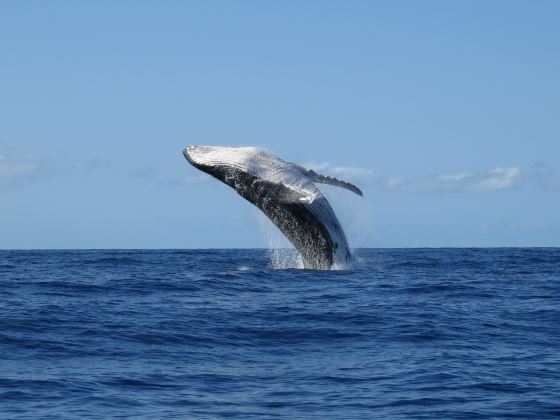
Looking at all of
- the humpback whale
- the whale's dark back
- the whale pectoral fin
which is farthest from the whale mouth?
the whale pectoral fin

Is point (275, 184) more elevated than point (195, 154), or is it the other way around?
point (195, 154)

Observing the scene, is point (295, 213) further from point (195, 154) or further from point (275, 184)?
point (195, 154)

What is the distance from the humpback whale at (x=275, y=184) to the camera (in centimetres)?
1780

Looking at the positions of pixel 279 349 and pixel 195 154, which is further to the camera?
pixel 195 154

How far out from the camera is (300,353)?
35.8 feet

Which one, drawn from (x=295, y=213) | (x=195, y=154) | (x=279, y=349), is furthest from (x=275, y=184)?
(x=279, y=349)

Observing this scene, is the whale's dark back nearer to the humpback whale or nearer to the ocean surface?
the humpback whale

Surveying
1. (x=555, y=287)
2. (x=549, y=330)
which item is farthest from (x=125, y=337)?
(x=555, y=287)

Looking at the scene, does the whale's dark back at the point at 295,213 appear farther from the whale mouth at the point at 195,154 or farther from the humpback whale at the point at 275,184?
the whale mouth at the point at 195,154

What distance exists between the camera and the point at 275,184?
1781cm

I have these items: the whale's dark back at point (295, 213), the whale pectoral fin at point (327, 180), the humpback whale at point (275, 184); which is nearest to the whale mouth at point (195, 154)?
the humpback whale at point (275, 184)

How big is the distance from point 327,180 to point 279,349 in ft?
25.4

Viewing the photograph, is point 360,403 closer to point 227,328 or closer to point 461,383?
point 461,383

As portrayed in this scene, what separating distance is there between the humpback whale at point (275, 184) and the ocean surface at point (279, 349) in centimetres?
128
